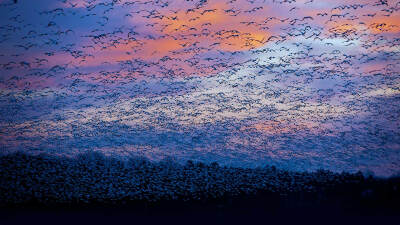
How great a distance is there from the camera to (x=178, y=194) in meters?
8.36

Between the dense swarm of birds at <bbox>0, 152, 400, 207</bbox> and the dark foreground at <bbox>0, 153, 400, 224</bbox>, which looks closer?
the dark foreground at <bbox>0, 153, 400, 224</bbox>

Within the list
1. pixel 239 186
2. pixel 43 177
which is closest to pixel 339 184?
pixel 239 186

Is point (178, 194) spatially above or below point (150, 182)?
below

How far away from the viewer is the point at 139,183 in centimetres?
819

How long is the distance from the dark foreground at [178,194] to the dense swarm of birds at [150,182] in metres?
0.02

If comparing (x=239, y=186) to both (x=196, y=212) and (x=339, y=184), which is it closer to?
(x=196, y=212)

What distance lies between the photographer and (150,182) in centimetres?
851

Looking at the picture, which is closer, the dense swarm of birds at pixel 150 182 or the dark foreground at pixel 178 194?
the dark foreground at pixel 178 194

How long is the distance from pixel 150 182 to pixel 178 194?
0.80m

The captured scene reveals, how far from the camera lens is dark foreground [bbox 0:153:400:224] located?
22.2ft

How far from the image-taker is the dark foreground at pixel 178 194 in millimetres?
6773

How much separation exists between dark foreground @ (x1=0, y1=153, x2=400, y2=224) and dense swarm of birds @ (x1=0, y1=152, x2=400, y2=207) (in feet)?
0.07

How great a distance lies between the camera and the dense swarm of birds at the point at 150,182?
732 cm

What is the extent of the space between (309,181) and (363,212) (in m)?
1.45
